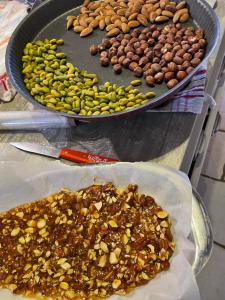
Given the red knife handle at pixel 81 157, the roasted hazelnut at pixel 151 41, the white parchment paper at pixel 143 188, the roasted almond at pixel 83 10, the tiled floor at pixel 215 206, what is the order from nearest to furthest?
the white parchment paper at pixel 143 188
the red knife handle at pixel 81 157
the roasted hazelnut at pixel 151 41
the roasted almond at pixel 83 10
the tiled floor at pixel 215 206

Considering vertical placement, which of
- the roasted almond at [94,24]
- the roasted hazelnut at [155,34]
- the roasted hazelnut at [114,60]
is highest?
the roasted hazelnut at [155,34]

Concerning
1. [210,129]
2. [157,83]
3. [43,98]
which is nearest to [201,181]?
[210,129]

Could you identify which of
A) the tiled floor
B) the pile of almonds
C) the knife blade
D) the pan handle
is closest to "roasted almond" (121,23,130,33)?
the pile of almonds

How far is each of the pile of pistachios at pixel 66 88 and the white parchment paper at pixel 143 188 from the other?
0.14 meters

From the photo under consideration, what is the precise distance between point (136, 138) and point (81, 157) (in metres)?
0.14

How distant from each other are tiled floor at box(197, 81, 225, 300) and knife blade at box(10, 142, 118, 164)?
2.16 ft

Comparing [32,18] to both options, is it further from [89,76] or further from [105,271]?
[105,271]

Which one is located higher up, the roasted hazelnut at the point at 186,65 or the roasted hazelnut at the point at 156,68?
the roasted hazelnut at the point at 186,65

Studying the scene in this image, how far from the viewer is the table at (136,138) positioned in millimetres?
884

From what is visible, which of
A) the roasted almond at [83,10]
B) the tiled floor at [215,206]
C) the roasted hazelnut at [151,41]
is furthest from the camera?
the tiled floor at [215,206]

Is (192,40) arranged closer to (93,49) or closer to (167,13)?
(167,13)

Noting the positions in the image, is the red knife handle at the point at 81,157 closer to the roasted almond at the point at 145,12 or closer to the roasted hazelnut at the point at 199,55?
the roasted hazelnut at the point at 199,55

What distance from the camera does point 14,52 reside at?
38.8 inches

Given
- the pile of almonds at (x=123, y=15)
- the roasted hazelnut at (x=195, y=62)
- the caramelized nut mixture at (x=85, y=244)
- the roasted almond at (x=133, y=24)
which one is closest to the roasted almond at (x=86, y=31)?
the pile of almonds at (x=123, y=15)
